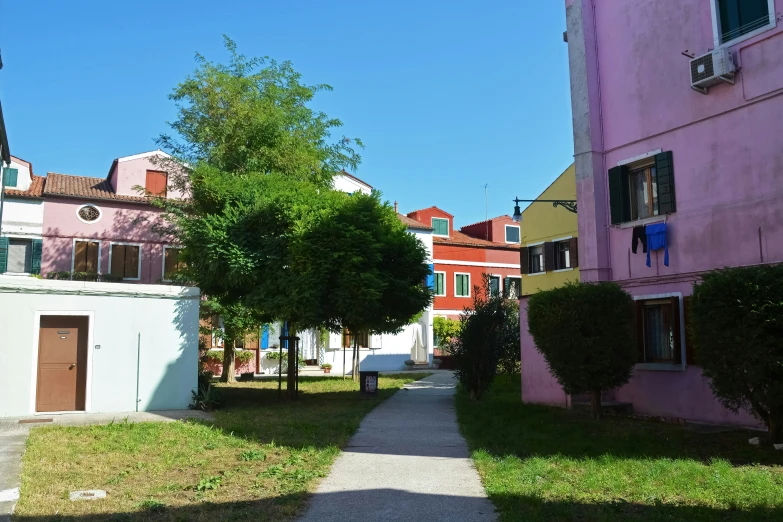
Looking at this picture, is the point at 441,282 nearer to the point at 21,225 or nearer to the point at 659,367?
the point at 21,225

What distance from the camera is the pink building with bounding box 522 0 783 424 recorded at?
11.6m

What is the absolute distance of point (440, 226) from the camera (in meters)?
41.3

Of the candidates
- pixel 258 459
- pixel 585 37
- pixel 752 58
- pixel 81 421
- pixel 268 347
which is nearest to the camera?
pixel 258 459

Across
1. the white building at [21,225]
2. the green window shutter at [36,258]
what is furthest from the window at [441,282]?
the white building at [21,225]

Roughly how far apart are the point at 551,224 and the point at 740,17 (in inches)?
496

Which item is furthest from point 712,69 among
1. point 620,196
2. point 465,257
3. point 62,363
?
point 465,257

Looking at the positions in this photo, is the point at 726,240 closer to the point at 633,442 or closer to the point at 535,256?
the point at 633,442

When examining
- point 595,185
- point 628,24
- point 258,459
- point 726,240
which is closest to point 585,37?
point 628,24

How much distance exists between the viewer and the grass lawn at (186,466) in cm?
662

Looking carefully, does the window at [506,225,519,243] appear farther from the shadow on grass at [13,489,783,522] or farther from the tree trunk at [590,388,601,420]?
the shadow on grass at [13,489,783,522]

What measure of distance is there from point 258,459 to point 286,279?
766cm

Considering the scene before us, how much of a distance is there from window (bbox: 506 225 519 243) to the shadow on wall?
29.7 m

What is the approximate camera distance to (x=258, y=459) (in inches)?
363

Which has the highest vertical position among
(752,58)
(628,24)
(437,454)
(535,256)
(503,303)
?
(628,24)
